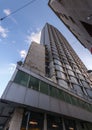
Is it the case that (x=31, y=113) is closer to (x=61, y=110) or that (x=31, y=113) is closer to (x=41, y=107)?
(x=41, y=107)

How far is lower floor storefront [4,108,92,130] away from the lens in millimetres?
9850

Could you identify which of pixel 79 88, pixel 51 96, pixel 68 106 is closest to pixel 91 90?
pixel 79 88

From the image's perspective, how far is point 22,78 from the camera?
12227 millimetres

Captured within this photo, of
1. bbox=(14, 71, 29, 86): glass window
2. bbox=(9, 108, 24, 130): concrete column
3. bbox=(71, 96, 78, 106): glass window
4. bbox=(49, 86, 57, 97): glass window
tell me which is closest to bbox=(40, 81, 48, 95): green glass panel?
bbox=(49, 86, 57, 97): glass window

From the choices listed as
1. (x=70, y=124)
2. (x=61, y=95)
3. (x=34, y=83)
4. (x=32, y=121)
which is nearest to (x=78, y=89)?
(x=61, y=95)

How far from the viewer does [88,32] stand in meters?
11.3

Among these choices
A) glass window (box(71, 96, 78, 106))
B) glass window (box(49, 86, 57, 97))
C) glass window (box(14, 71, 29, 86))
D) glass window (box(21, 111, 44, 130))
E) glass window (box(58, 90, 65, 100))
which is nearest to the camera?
glass window (box(21, 111, 44, 130))

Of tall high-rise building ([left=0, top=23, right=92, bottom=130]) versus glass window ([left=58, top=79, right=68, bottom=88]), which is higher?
glass window ([left=58, top=79, right=68, bottom=88])

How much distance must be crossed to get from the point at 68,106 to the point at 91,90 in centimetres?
1843

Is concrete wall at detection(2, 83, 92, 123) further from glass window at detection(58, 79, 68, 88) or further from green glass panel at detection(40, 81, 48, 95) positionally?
glass window at detection(58, 79, 68, 88)

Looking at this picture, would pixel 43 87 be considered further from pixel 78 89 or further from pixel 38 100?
pixel 78 89

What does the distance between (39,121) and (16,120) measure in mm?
2251

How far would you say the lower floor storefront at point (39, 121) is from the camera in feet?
32.3

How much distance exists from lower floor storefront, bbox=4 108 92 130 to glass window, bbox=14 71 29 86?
2420 millimetres
